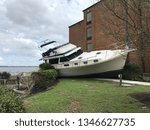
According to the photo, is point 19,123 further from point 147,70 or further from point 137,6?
point 147,70

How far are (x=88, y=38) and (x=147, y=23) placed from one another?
38.5 metres

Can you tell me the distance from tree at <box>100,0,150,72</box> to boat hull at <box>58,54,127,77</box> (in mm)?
15260

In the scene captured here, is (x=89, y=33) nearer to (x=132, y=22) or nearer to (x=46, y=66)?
(x=46, y=66)

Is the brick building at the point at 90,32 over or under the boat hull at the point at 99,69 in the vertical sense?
over

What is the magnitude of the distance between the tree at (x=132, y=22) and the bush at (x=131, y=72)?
17.0 metres

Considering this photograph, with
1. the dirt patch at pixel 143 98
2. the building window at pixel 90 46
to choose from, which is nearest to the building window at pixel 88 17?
the building window at pixel 90 46

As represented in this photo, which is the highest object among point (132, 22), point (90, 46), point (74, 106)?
point (90, 46)

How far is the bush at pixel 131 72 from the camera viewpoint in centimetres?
3462

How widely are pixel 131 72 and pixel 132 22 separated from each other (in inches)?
777

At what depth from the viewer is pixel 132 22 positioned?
1598 cm

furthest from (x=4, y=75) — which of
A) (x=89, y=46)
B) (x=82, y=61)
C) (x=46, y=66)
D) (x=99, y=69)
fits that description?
(x=89, y=46)

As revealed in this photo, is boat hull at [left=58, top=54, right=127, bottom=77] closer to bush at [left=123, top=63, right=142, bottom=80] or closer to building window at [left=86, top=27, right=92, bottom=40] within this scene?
bush at [left=123, top=63, right=142, bottom=80]

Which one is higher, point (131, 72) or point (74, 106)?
point (131, 72)

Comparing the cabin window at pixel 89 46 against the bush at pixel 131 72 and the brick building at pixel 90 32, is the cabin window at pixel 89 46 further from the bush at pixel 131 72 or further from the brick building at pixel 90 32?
the bush at pixel 131 72
